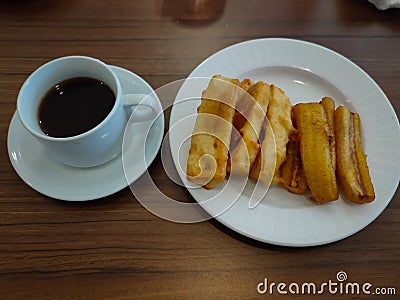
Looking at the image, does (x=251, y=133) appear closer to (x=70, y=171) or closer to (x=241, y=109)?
(x=241, y=109)

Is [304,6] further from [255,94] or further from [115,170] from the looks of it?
[115,170]

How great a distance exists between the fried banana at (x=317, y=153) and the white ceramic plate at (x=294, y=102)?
0.03 m

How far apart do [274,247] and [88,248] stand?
1.06 feet

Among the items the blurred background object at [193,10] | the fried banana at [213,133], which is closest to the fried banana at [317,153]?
the fried banana at [213,133]

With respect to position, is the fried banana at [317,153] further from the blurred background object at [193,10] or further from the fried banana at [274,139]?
the blurred background object at [193,10]

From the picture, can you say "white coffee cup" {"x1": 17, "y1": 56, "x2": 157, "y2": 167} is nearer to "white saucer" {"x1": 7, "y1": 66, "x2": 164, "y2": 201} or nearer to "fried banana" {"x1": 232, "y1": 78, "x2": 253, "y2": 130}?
"white saucer" {"x1": 7, "y1": 66, "x2": 164, "y2": 201}

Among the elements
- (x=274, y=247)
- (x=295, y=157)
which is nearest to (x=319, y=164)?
(x=295, y=157)

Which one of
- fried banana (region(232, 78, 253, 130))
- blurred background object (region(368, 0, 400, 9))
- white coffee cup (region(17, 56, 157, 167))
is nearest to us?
white coffee cup (region(17, 56, 157, 167))

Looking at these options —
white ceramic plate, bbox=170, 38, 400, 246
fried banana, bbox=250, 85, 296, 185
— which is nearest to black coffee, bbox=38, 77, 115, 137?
white ceramic plate, bbox=170, 38, 400, 246

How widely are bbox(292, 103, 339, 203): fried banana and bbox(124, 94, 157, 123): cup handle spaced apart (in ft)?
0.90

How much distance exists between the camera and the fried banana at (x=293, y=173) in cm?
74

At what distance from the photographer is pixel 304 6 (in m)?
1.06

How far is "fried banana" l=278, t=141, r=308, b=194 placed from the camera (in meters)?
0.74

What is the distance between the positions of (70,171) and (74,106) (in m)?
0.12
